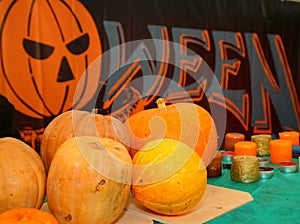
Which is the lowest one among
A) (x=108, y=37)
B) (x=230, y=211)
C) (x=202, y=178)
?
(x=230, y=211)

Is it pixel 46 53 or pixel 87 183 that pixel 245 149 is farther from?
pixel 46 53

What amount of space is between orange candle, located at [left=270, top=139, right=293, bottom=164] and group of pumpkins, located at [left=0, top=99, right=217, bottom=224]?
56 centimetres

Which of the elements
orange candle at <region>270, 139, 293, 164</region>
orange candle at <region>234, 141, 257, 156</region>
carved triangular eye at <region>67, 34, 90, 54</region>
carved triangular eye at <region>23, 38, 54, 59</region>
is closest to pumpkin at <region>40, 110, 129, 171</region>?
orange candle at <region>234, 141, 257, 156</region>

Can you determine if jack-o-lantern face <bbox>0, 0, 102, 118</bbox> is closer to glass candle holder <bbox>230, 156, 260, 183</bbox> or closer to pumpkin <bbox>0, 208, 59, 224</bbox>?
glass candle holder <bbox>230, 156, 260, 183</bbox>

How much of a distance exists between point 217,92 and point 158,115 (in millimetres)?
2922

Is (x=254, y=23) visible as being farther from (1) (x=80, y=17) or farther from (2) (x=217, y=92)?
(1) (x=80, y=17)

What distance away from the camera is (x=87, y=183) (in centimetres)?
65

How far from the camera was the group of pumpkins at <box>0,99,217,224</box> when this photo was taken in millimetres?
649

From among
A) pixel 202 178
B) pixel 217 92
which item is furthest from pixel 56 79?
pixel 202 178

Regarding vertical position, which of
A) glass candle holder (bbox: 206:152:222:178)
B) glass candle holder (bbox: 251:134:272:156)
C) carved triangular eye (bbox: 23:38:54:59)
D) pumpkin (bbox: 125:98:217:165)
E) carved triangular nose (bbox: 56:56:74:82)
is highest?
carved triangular eye (bbox: 23:38:54:59)

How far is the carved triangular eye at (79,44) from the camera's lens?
120 inches

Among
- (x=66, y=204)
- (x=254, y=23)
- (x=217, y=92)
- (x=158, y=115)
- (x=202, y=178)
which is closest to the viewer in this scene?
(x=66, y=204)

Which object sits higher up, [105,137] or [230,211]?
[105,137]

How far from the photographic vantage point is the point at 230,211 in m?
0.85
